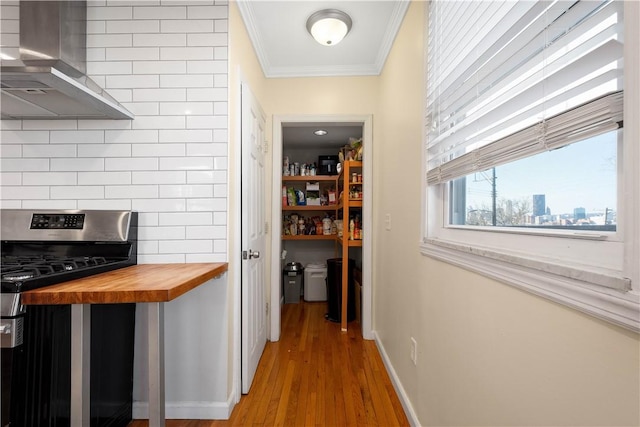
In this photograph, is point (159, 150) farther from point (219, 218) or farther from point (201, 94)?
point (219, 218)

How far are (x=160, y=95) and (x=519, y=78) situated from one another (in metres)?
1.60

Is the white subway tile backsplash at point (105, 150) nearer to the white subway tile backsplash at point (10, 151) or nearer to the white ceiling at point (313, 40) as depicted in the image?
the white subway tile backsplash at point (10, 151)

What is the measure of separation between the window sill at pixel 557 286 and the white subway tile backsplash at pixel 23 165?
6.77 feet

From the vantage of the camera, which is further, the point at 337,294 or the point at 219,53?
the point at 337,294

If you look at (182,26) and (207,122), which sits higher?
(182,26)

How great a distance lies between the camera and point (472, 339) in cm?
89

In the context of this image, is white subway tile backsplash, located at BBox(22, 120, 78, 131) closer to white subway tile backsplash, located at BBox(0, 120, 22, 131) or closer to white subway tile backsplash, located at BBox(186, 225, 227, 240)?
white subway tile backsplash, located at BBox(0, 120, 22, 131)

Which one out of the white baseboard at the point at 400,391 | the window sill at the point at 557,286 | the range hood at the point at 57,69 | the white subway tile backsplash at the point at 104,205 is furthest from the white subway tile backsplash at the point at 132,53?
the white baseboard at the point at 400,391

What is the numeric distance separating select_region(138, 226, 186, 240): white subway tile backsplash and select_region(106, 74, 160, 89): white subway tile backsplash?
769 millimetres

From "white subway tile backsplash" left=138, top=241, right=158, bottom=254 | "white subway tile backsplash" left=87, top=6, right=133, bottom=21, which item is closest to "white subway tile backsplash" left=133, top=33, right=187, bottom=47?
"white subway tile backsplash" left=87, top=6, right=133, bottom=21

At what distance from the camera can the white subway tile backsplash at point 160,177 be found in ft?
4.73

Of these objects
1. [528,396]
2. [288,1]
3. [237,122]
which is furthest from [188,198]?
[528,396]

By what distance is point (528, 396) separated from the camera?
0.65 m

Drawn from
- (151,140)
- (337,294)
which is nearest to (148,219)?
(151,140)
